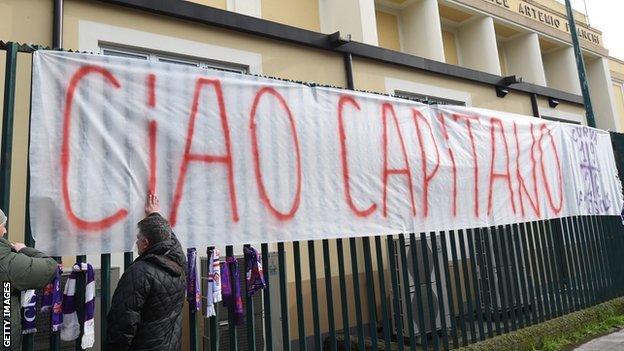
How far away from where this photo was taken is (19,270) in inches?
98.0

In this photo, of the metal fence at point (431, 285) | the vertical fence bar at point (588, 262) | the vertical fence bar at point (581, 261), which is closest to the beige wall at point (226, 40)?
the metal fence at point (431, 285)

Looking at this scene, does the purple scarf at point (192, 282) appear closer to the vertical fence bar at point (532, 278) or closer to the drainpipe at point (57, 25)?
the drainpipe at point (57, 25)

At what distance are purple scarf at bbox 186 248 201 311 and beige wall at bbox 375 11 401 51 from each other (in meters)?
10.0

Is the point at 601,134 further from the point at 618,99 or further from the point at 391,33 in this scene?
the point at 618,99

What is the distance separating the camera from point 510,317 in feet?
18.1

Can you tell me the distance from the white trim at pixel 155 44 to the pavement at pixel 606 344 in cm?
571

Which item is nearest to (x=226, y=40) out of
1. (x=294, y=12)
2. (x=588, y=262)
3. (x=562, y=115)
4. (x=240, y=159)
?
(x=240, y=159)

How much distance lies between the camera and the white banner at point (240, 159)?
295 cm

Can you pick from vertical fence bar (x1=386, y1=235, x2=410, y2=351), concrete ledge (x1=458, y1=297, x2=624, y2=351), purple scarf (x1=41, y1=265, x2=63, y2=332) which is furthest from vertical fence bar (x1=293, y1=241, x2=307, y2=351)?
concrete ledge (x1=458, y1=297, x2=624, y2=351)

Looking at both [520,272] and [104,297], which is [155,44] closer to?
[104,297]

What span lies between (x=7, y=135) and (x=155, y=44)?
355 cm

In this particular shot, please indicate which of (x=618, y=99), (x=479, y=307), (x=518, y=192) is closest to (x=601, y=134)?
(x=518, y=192)

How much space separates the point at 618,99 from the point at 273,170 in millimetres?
22598

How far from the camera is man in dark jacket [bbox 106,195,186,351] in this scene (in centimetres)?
263
